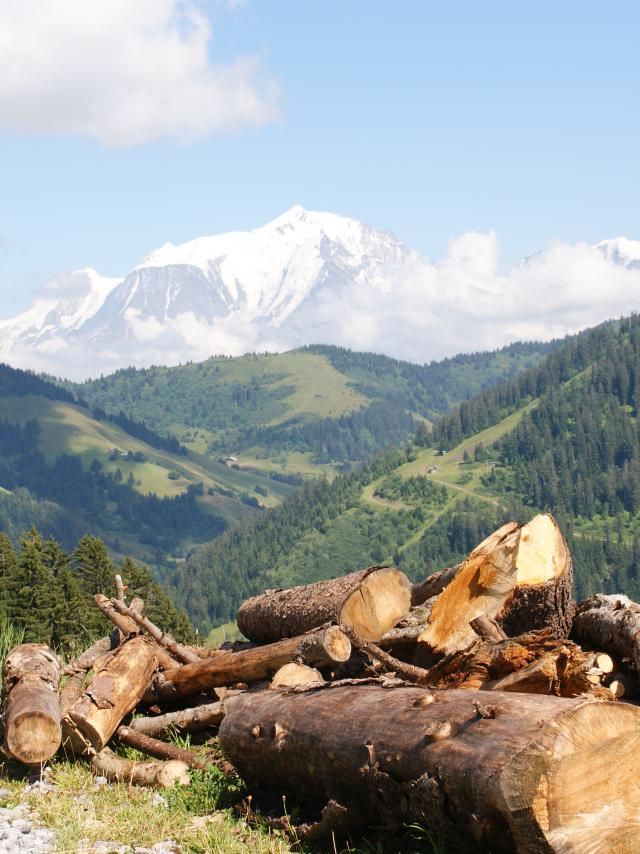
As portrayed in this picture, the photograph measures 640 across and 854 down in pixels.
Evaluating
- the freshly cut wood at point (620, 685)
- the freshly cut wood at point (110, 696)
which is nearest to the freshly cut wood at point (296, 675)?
the freshly cut wood at point (110, 696)

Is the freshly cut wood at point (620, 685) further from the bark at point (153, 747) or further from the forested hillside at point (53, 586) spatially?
the forested hillside at point (53, 586)

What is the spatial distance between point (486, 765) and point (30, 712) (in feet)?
23.1

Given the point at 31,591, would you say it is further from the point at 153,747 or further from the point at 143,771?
the point at 143,771

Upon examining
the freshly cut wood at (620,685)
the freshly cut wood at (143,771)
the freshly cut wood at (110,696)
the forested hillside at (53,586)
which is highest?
the freshly cut wood at (620,685)

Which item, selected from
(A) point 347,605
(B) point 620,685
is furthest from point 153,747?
(B) point 620,685

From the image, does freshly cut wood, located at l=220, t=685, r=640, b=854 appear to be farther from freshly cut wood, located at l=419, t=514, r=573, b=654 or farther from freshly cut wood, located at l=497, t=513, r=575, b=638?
freshly cut wood, located at l=497, t=513, r=575, b=638

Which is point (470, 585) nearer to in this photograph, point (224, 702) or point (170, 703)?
point (224, 702)

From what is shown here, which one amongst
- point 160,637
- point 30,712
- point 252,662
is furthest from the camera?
point 160,637

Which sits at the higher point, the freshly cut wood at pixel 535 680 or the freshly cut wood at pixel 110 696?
the freshly cut wood at pixel 535 680

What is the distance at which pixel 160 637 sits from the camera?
1677 cm

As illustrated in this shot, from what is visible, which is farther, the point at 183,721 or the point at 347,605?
the point at 347,605

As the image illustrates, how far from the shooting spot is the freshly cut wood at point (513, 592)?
13922 mm

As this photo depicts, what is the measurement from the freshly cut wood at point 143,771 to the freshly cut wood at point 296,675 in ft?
5.68

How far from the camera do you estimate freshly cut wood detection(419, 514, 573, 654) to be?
548 inches
